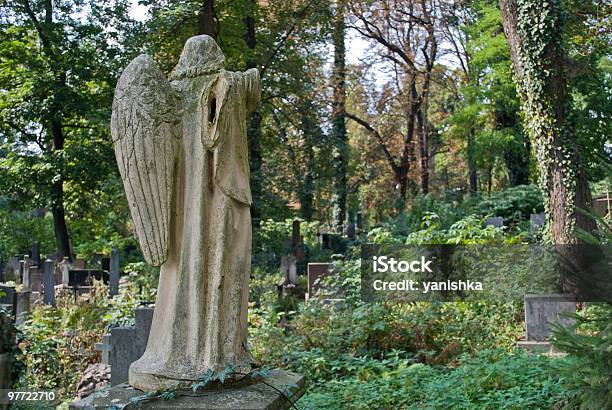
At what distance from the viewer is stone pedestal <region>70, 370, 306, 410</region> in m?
3.23

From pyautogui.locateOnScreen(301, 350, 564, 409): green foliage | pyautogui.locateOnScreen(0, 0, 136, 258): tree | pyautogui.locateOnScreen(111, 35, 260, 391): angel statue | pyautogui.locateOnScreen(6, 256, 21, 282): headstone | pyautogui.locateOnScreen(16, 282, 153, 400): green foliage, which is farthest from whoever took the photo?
pyautogui.locateOnScreen(0, 0, 136, 258): tree

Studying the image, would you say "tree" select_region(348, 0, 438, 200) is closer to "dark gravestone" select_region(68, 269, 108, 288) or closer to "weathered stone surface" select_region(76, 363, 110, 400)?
"dark gravestone" select_region(68, 269, 108, 288)

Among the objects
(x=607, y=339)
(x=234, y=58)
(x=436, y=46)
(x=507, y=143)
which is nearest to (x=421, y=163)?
(x=436, y=46)

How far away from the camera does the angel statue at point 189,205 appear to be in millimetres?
3502

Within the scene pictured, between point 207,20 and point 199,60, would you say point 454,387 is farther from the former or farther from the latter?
point 207,20

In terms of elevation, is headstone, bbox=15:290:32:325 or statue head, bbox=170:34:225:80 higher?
statue head, bbox=170:34:225:80

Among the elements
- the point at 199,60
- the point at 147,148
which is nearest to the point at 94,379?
the point at 147,148

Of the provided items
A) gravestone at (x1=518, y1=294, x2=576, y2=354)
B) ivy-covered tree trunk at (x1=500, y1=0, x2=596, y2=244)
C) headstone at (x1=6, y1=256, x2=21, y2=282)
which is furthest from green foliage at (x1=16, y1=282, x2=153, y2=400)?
ivy-covered tree trunk at (x1=500, y1=0, x2=596, y2=244)

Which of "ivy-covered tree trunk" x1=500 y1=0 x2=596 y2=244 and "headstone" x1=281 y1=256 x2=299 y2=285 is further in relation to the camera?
"headstone" x1=281 y1=256 x2=299 y2=285

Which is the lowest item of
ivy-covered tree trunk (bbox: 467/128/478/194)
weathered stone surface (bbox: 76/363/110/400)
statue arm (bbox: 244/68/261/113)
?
weathered stone surface (bbox: 76/363/110/400)

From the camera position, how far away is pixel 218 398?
328cm

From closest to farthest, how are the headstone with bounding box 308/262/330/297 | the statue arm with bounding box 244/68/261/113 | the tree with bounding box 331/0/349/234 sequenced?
the statue arm with bounding box 244/68/261/113, the headstone with bounding box 308/262/330/297, the tree with bounding box 331/0/349/234

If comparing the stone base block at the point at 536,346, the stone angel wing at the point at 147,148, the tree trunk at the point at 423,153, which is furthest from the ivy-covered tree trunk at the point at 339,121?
the stone angel wing at the point at 147,148

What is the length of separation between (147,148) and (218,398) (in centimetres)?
139
